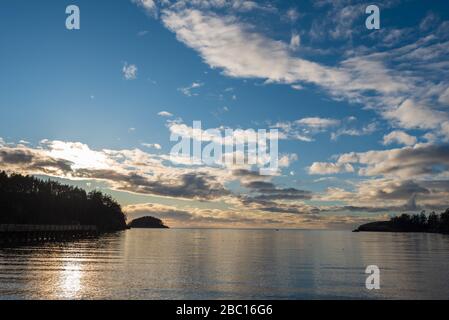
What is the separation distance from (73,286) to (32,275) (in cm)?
935

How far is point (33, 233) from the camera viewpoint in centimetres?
11900

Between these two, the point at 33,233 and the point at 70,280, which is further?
the point at 33,233

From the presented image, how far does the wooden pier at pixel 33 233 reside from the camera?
102812 millimetres

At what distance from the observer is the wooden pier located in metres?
103

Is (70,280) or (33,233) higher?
(33,233)

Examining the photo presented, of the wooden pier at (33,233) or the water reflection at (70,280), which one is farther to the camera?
the wooden pier at (33,233)

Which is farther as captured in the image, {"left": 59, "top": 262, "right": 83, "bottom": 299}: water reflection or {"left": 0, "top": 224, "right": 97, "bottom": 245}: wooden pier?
{"left": 0, "top": 224, "right": 97, "bottom": 245}: wooden pier
